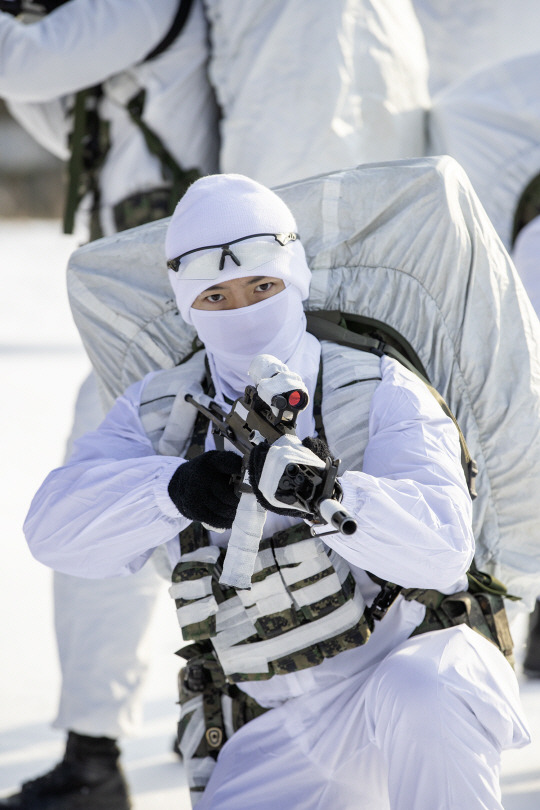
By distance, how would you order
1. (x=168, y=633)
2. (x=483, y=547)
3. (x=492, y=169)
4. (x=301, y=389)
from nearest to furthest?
(x=301, y=389)
(x=483, y=547)
(x=492, y=169)
(x=168, y=633)

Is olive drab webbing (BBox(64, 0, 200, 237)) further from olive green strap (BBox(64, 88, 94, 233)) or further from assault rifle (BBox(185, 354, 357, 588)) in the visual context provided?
assault rifle (BBox(185, 354, 357, 588))

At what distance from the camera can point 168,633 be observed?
352 centimetres

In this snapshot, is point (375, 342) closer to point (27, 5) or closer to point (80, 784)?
point (80, 784)

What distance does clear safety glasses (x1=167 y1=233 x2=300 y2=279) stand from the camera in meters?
1.75

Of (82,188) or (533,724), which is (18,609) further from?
(533,724)

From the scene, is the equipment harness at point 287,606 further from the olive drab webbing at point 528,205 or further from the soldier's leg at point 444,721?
the olive drab webbing at point 528,205

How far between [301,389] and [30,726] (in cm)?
193

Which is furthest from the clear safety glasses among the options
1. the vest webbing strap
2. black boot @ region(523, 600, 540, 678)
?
black boot @ region(523, 600, 540, 678)

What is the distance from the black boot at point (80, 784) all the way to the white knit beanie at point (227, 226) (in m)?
1.28

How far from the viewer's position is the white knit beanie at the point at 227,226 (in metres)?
1.78

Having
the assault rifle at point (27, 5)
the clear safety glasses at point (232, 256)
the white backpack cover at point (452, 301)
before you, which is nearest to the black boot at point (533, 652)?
the white backpack cover at point (452, 301)

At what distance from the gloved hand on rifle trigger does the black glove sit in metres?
0.13

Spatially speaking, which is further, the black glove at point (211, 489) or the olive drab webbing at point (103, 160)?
the olive drab webbing at point (103, 160)

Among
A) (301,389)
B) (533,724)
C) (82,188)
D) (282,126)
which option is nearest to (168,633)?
(533,724)
